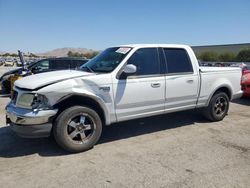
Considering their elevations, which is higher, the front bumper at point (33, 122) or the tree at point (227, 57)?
the tree at point (227, 57)

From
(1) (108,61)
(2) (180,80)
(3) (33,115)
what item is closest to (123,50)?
(1) (108,61)

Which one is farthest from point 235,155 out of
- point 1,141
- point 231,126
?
point 1,141

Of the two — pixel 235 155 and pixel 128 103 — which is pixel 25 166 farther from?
pixel 235 155

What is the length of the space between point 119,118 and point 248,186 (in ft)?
7.86

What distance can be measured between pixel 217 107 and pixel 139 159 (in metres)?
3.23

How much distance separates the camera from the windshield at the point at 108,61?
463cm

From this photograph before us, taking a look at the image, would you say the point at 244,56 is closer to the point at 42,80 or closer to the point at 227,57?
the point at 227,57

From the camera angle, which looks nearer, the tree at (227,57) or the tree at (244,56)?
the tree at (244,56)

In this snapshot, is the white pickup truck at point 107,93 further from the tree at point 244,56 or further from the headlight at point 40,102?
the tree at point 244,56

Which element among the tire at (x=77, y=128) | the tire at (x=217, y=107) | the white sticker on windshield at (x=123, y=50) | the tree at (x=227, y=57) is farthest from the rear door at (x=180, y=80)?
the tree at (x=227, y=57)

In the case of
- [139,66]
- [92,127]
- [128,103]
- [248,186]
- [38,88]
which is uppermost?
[139,66]

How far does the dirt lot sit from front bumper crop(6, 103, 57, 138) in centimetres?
46

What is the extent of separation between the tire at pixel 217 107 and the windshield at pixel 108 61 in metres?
2.69

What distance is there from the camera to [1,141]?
4734mm
